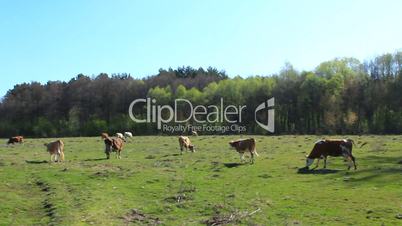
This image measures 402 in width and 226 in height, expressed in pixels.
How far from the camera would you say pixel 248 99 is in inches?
3789

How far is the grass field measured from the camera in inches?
633

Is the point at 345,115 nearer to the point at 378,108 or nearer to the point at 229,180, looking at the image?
the point at 378,108

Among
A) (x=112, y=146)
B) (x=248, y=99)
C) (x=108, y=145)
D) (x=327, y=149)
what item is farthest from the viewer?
(x=248, y=99)

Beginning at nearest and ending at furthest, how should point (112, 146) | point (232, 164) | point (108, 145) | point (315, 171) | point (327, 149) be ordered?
A: point (315, 171), point (327, 149), point (232, 164), point (108, 145), point (112, 146)

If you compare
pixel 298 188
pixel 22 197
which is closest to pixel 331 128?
pixel 298 188

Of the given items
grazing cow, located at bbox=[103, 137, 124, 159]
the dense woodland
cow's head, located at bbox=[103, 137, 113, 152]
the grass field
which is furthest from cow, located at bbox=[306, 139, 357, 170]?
the dense woodland

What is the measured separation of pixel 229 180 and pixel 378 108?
70673 mm

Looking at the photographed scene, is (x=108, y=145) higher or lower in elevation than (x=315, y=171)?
higher

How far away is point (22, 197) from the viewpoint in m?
19.8

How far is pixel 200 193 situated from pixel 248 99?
76.5 meters

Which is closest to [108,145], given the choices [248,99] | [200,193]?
[200,193]

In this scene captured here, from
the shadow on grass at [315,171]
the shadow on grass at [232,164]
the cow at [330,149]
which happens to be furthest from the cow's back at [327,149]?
the shadow on grass at [232,164]

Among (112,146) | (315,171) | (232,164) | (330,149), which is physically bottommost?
(315,171)

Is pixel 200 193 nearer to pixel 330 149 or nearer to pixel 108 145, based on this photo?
pixel 330 149
